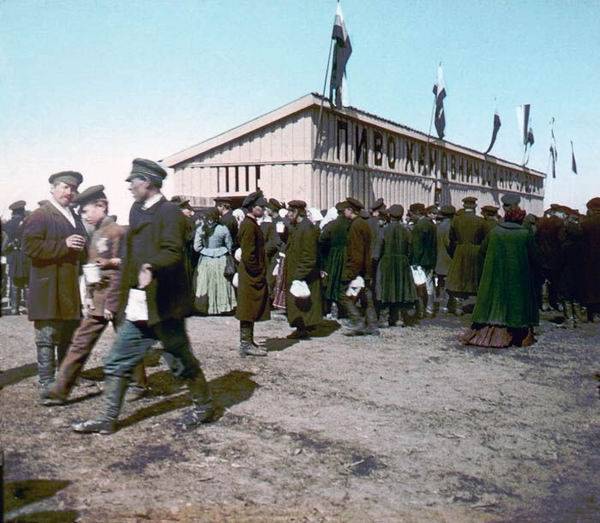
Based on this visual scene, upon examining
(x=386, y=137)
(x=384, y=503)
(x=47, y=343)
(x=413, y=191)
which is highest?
(x=386, y=137)

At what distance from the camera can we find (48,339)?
586cm

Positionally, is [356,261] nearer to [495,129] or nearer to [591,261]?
[591,261]

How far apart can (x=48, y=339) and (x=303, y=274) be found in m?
3.94

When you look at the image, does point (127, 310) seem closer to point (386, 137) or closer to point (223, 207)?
point (223, 207)

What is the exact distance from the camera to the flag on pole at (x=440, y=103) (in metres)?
24.5

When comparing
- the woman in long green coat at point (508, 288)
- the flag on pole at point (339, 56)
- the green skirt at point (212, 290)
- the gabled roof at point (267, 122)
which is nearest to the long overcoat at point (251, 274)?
the woman in long green coat at point (508, 288)

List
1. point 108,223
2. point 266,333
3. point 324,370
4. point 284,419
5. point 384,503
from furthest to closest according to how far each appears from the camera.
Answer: point 266,333 < point 324,370 < point 108,223 < point 284,419 < point 384,503

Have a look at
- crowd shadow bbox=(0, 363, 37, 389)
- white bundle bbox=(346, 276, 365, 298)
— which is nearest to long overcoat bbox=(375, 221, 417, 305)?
white bundle bbox=(346, 276, 365, 298)

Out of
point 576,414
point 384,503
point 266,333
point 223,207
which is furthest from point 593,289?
point 384,503

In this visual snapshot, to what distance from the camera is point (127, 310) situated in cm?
488

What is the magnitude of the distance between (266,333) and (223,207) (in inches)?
100

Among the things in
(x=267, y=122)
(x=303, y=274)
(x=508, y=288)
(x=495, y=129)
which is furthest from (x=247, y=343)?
(x=495, y=129)

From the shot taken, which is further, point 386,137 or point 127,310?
point 386,137

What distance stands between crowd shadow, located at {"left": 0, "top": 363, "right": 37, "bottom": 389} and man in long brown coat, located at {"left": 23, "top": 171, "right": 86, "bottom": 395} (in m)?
0.80
